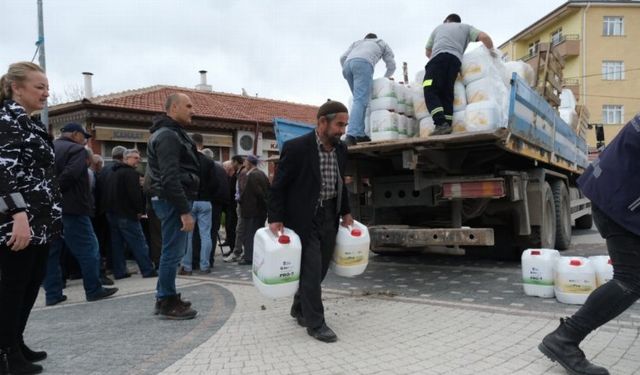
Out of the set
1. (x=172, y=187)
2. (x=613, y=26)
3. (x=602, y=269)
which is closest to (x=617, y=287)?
(x=602, y=269)

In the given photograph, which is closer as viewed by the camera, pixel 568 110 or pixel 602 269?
pixel 602 269

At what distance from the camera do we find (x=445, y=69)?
17.4ft

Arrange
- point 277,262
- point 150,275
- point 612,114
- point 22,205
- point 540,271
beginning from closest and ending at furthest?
point 22,205 → point 277,262 → point 540,271 → point 150,275 → point 612,114

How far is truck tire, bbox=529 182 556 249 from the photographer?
243 inches

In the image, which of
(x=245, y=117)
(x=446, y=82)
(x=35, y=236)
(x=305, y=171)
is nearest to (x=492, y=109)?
(x=446, y=82)

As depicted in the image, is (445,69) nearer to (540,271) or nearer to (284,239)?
(540,271)

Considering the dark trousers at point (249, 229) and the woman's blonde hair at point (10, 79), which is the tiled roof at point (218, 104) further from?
the woman's blonde hair at point (10, 79)

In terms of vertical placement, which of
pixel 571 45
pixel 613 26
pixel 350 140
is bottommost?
pixel 350 140

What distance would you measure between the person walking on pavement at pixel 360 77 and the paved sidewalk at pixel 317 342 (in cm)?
213

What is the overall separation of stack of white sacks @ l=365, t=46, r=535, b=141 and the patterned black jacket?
3.67m

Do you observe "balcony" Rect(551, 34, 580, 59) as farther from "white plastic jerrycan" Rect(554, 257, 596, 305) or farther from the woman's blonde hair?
the woman's blonde hair

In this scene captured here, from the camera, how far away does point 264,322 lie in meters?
4.00

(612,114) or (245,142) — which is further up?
(612,114)

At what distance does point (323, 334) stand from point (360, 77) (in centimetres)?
356
